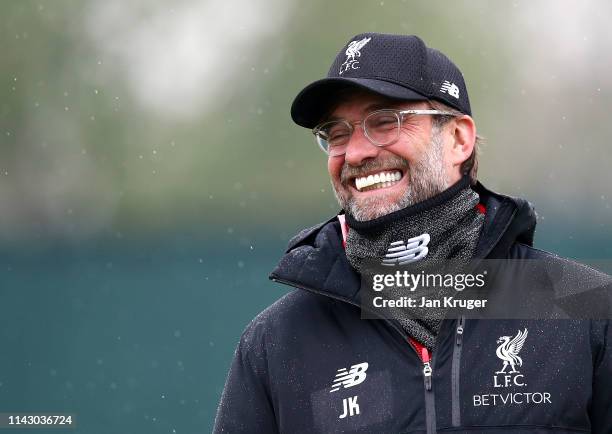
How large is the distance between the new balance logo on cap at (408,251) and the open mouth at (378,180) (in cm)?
16

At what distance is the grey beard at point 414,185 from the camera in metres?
2.16

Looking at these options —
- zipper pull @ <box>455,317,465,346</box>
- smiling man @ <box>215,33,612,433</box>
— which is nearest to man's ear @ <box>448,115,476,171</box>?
smiling man @ <box>215,33,612,433</box>

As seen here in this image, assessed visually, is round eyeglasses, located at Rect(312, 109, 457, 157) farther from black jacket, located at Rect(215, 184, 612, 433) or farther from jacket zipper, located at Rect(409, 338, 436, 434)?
jacket zipper, located at Rect(409, 338, 436, 434)

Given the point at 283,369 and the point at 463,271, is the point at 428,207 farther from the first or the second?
the point at 283,369

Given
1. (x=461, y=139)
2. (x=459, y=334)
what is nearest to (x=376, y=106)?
(x=461, y=139)

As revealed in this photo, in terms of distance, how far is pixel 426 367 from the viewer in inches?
76.7

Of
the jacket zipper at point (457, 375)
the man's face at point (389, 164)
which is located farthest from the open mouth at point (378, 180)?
the jacket zipper at point (457, 375)

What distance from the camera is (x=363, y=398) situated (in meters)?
2.01

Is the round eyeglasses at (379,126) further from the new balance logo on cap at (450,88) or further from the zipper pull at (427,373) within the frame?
the zipper pull at (427,373)

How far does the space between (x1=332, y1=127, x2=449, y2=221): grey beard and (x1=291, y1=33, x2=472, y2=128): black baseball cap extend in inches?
5.2

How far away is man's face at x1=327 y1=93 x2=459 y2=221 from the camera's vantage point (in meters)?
2.14

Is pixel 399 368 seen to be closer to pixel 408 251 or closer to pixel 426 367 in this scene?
pixel 426 367

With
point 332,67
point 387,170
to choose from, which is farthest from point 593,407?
point 332,67

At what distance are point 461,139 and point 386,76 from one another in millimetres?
307
